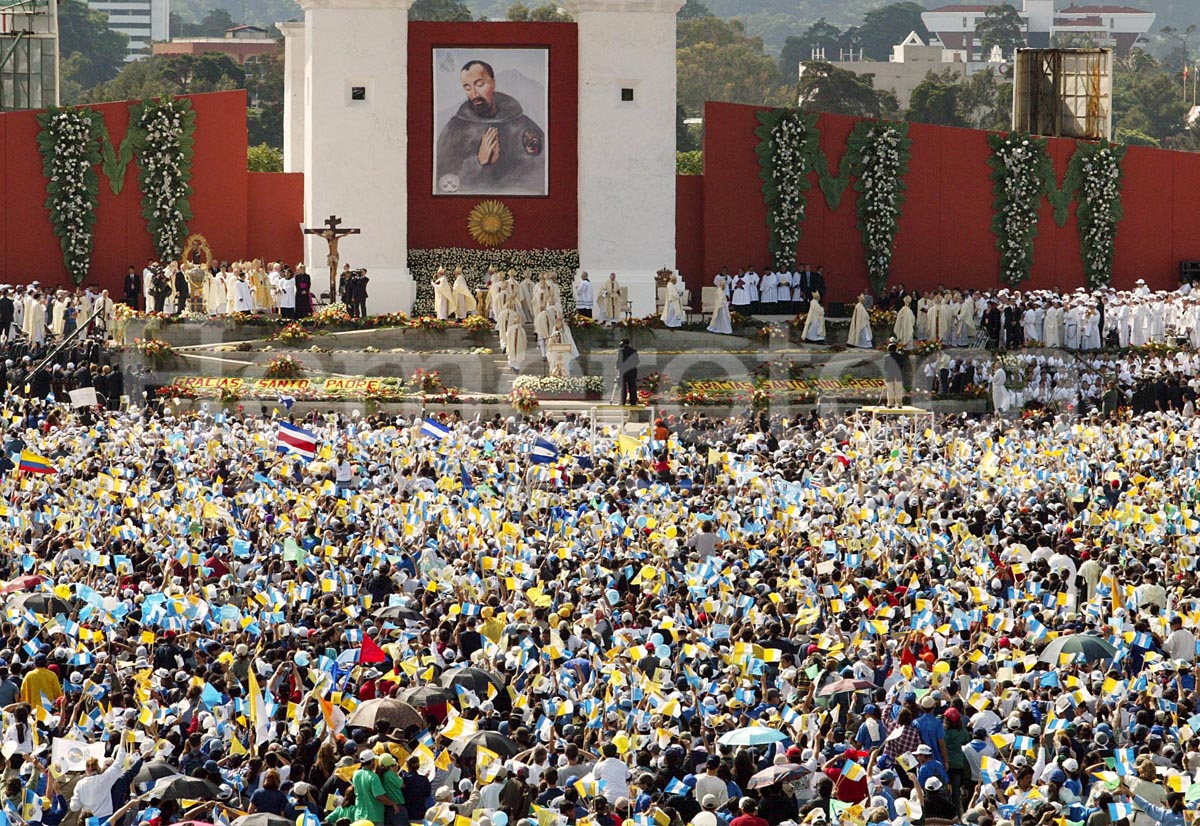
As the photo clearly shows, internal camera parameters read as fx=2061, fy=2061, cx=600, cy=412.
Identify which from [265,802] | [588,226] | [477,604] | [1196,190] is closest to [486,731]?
[265,802]

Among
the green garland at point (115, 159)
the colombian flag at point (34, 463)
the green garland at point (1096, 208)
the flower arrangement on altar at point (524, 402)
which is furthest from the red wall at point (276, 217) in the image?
the colombian flag at point (34, 463)

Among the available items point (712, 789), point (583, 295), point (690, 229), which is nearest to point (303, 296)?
point (583, 295)

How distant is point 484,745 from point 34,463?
389 inches

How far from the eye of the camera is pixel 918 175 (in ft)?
131

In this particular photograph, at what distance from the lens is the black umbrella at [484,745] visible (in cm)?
1178

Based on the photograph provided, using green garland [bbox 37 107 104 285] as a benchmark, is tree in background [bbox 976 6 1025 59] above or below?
above

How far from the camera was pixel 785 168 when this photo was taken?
39281mm

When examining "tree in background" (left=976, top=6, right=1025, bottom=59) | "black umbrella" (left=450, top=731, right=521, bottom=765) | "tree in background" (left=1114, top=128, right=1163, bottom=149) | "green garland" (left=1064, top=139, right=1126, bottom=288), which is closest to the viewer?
"black umbrella" (left=450, top=731, right=521, bottom=765)

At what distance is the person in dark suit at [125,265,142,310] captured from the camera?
36688 mm

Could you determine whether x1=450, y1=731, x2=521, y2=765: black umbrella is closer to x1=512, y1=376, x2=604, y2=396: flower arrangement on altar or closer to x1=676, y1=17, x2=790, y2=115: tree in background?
x1=512, y1=376, x2=604, y2=396: flower arrangement on altar

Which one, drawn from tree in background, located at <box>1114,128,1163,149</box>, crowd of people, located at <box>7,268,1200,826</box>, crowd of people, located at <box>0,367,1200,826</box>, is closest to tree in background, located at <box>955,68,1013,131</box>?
tree in background, located at <box>1114,128,1163,149</box>

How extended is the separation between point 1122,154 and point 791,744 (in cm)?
3084

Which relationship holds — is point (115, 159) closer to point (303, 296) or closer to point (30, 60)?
point (303, 296)

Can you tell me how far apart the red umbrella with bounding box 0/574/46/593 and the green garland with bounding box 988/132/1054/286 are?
27.6m
